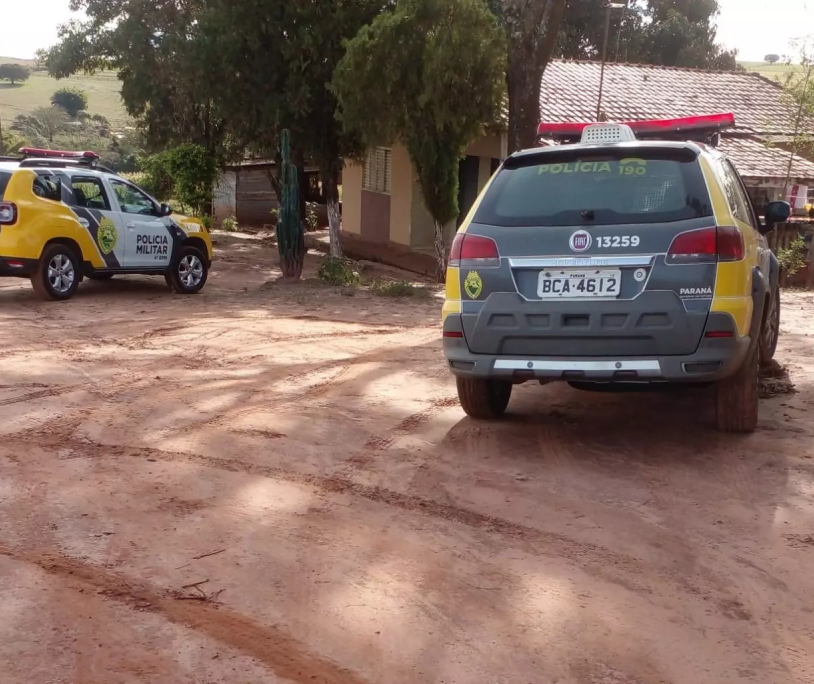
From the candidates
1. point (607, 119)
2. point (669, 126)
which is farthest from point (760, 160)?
point (669, 126)

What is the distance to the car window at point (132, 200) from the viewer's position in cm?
1280

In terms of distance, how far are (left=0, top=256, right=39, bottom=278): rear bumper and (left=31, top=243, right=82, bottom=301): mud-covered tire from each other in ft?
0.26

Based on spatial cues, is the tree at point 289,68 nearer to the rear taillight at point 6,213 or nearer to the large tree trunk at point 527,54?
the large tree trunk at point 527,54

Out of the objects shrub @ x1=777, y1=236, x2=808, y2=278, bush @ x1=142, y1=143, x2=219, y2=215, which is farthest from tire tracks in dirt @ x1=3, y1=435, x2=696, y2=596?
bush @ x1=142, y1=143, x2=219, y2=215

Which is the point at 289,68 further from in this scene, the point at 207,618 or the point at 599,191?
the point at 207,618

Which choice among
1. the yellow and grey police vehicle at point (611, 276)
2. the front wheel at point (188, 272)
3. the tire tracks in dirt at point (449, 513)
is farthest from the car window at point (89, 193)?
the yellow and grey police vehicle at point (611, 276)

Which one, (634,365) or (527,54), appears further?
(527,54)

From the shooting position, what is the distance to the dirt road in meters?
3.27

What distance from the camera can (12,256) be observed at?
1140 centimetres

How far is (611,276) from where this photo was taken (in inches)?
205

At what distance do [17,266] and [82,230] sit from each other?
3.30 feet

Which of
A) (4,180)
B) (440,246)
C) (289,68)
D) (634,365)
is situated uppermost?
(289,68)

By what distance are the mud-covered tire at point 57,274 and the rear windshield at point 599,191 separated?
775 centimetres

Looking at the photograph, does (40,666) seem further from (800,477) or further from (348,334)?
(348,334)
